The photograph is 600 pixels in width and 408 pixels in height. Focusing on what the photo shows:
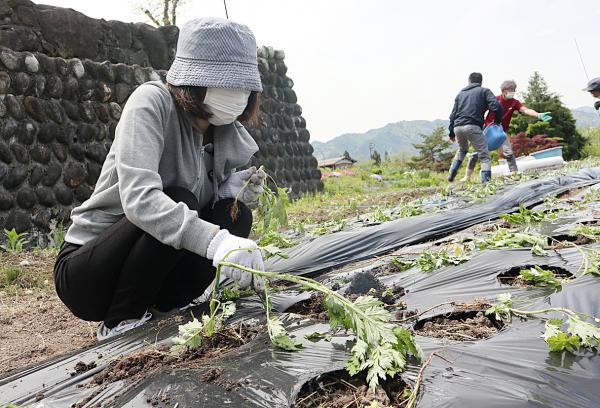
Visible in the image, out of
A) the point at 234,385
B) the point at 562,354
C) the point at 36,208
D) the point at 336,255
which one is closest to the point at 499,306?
the point at 562,354

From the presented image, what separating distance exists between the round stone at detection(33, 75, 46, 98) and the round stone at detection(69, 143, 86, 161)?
26.9 inches

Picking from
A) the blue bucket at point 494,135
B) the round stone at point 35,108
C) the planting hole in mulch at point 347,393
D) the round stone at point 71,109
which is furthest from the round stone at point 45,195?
the blue bucket at point 494,135

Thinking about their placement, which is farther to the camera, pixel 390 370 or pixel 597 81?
pixel 597 81

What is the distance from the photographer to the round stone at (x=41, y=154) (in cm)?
577

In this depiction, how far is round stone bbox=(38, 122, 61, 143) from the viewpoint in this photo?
5.85m

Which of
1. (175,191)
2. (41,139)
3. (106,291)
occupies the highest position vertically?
(41,139)

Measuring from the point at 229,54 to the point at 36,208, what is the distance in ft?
15.9

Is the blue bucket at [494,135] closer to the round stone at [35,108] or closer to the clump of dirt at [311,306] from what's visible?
the round stone at [35,108]

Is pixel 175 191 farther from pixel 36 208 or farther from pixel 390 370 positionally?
pixel 36 208

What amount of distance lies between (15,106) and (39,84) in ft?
1.43

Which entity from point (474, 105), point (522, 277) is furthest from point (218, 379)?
point (474, 105)

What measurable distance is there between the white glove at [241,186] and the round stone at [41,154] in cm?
434

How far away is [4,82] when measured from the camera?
218 inches

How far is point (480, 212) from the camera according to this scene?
12.0 ft
